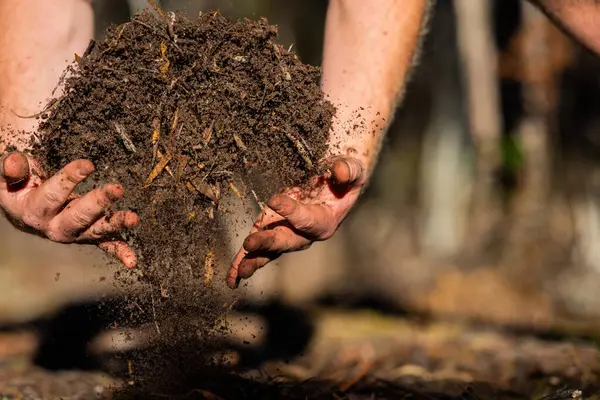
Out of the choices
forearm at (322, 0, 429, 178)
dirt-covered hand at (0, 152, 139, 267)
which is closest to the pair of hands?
dirt-covered hand at (0, 152, 139, 267)

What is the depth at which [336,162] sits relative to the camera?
2326 millimetres

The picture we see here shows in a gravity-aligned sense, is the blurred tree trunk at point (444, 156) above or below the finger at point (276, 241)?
above

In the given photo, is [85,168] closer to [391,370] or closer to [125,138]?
[125,138]

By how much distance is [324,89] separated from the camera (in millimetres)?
2756

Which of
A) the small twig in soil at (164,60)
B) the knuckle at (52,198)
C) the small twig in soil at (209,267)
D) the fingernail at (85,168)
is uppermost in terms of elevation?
the small twig in soil at (164,60)

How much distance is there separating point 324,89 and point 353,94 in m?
0.12

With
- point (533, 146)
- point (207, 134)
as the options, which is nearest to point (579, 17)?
point (207, 134)

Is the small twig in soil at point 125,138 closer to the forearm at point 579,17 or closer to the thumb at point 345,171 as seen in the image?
the thumb at point 345,171

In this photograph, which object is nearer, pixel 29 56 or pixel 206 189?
pixel 206 189

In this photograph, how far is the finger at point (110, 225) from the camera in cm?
220

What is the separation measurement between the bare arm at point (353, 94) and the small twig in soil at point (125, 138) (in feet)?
1.41

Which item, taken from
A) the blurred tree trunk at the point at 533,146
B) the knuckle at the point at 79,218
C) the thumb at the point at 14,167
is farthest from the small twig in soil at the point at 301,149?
the blurred tree trunk at the point at 533,146

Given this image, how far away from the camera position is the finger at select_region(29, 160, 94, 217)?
6.97 feet

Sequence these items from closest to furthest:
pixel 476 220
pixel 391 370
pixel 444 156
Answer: pixel 391 370
pixel 476 220
pixel 444 156
